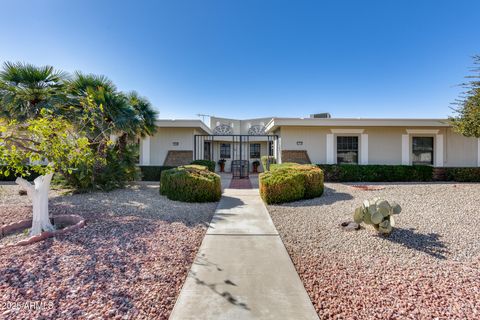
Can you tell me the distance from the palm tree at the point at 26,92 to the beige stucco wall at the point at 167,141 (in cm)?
517

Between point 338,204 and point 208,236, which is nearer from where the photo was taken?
point 208,236

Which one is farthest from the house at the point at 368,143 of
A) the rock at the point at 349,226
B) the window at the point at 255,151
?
the rock at the point at 349,226

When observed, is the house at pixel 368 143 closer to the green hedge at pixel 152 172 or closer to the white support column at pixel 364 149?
the white support column at pixel 364 149

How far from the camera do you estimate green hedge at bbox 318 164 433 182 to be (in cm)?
1060

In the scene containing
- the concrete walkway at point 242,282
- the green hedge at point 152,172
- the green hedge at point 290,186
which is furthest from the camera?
the green hedge at point 152,172

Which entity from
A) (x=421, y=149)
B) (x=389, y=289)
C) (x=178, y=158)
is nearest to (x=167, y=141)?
(x=178, y=158)

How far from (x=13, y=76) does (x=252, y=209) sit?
8.58m

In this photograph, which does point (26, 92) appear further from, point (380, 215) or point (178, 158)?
point (380, 215)

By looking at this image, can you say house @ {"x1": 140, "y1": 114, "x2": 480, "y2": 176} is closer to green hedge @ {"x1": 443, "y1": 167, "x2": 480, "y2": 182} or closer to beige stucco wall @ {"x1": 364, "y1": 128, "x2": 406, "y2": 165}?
beige stucco wall @ {"x1": 364, "y1": 128, "x2": 406, "y2": 165}

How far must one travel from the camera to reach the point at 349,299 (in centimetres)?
221

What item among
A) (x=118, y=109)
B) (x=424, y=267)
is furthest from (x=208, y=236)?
(x=118, y=109)

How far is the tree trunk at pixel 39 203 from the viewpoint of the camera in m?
3.84

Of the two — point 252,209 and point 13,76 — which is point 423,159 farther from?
point 13,76

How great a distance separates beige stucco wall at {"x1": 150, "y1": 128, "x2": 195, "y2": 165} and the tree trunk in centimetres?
807
